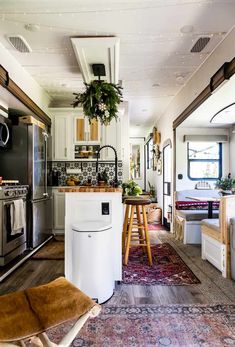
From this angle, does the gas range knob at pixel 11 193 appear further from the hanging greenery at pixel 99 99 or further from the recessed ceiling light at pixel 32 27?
the recessed ceiling light at pixel 32 27

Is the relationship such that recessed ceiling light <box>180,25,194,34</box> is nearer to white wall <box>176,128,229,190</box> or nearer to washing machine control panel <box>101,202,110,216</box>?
washing machine control panel <box>101,202,110,216</box>

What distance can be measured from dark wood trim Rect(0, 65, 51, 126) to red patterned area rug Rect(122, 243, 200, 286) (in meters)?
2.70

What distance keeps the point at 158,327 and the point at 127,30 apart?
9.45ft

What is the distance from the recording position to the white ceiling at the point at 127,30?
8.13 feet

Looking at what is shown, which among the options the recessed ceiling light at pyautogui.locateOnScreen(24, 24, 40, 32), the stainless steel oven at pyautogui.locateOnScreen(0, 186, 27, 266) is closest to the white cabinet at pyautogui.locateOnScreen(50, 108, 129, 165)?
the stainless steel oven at pyautogui.locateOnScreen(0, 186, 27, 266)

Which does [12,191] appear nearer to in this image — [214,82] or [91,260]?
[91,260]

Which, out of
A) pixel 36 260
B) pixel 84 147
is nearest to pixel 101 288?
pixel 36 260

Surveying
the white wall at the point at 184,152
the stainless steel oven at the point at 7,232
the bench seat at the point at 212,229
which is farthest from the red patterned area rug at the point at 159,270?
the white wall at the point at 184,152

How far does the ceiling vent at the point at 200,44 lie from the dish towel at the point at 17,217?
2995 millimetres

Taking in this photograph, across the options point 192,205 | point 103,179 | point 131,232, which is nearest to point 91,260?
point 131,232

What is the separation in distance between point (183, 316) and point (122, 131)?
408cm

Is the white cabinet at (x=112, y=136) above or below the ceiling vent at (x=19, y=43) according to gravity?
below

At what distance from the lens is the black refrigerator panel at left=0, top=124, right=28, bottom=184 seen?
160 inches

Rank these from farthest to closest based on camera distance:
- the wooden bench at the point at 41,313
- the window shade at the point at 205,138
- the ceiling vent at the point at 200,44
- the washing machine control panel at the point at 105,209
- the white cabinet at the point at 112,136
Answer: the window shade at the point at 205,138 < the white cabinet at the point at 112,136 < the ceiling vent at the point at 200,44 < the washing machine control panel at the point at 105,209 < the wooden bench at the point at 41,313
